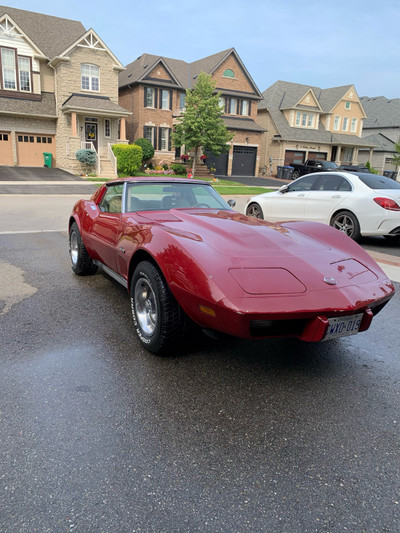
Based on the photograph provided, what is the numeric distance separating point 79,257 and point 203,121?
81.1 ft

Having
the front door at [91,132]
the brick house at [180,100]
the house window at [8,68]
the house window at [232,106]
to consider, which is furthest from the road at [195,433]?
the house window at [232,106]

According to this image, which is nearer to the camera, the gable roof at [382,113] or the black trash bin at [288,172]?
the black trash bin at [288,172]

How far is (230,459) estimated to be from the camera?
2328mm

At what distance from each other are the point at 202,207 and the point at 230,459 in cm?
294

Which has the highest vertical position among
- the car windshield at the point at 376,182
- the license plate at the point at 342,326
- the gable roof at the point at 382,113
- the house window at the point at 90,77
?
the gable roof at the point at 382,113

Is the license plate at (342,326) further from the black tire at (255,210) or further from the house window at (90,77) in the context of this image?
the house window at (90,77)

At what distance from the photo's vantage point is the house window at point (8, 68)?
28045mm

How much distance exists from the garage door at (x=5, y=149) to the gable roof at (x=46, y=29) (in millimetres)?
6448

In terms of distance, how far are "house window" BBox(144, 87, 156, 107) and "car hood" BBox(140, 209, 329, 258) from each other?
104ft

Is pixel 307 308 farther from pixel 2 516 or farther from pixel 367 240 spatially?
pixel 367 240

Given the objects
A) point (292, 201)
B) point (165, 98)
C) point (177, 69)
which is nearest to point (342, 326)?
point (292, 201)

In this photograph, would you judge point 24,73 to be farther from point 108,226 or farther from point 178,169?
point 108,226

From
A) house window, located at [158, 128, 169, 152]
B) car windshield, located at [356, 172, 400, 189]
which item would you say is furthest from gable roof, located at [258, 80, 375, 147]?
car windshield, located at [356, 172, 400, 189]

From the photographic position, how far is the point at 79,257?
5.68 meters
